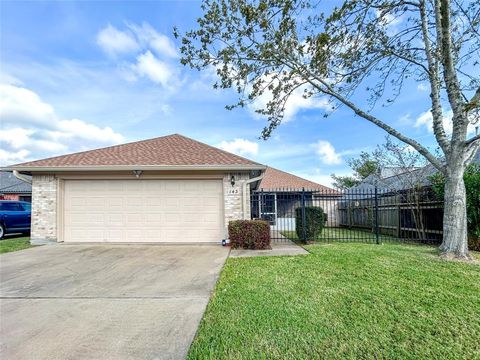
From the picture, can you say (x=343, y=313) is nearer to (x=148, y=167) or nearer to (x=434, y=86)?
(x=434, y=86)

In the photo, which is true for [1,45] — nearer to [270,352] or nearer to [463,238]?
[270,352]

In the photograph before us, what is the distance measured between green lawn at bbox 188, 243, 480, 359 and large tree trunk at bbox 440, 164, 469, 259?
114 cm

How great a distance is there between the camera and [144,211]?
10.2 meters

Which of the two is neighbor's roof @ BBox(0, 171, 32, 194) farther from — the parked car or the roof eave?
the roof eave

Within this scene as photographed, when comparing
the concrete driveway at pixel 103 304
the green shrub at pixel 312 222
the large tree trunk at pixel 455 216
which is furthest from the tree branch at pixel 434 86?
the concrete driveway at pixel 103 304

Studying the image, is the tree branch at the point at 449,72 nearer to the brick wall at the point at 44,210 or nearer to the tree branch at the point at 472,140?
the tree branch at the point at 472,140

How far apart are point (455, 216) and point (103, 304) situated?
26.6ft

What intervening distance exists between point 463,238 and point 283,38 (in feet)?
23.3

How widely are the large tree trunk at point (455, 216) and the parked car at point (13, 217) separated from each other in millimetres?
16001

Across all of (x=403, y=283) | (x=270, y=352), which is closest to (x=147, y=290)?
(x=270, y=352)

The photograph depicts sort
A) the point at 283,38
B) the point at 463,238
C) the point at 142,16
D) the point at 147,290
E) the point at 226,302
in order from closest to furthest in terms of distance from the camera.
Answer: the point at 226,302 → the point at 147,290 → the point at 463,238 → the point at 283,38 → the point at 142,16

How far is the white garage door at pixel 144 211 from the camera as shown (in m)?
10.2

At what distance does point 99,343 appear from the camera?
10.0 feet

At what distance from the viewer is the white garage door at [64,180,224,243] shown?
1016 cm
